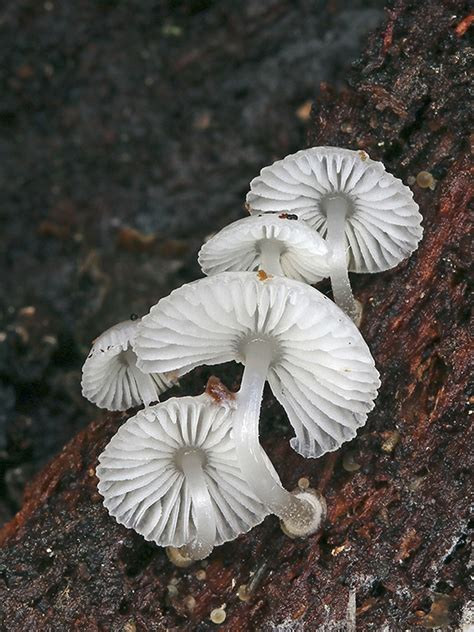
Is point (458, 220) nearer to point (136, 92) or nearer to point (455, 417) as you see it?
point (455, 417)

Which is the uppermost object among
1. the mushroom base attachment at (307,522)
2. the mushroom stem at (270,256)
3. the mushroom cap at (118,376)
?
the mushroom stem at (270,256)

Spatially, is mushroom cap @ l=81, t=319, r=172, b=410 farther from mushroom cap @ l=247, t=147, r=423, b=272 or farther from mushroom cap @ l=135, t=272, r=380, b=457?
mushroom cap @ l=247, t=147, r=423, b=272

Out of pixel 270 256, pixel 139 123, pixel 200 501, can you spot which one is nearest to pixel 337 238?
pixel 270 256

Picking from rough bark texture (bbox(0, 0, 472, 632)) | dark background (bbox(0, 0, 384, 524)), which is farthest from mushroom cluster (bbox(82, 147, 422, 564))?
dark background (bbox(0, 0, 384, 524))

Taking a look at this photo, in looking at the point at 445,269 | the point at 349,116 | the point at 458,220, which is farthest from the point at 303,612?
the point at 349,116

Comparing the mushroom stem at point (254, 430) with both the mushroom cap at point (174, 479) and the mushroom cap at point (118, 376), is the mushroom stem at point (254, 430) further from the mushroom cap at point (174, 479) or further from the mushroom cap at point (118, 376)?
the mushroom cap at point (118, 376)

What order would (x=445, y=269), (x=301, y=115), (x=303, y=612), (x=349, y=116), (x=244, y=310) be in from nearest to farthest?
(x=244, y=310) → (x=303, y=612) → (x=445, y=269) → (x=349, y=116) → (x=301, y=115)

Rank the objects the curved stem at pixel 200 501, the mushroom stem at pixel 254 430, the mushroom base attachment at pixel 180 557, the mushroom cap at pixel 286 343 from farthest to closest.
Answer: the mushroom base attachment at pixel 180 557 < the curved stem at pixel 200 501 < the mushroom stem at pixel 254 430 < the mushroom cap at pixel 286 343

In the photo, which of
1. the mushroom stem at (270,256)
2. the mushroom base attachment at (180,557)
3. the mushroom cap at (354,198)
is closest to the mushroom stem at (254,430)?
the mushroom stem at (270,256)
